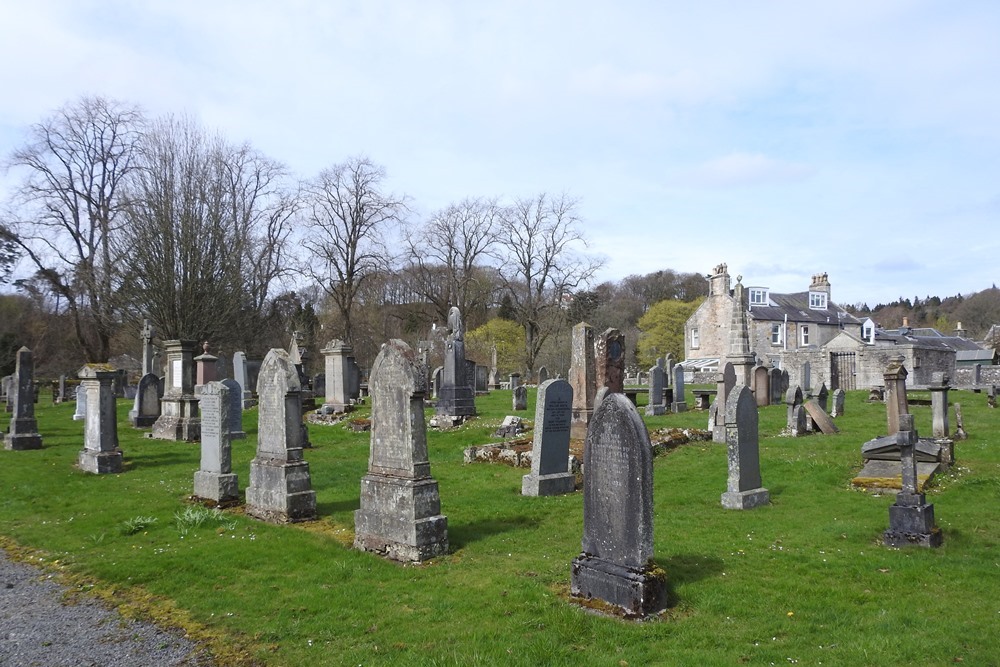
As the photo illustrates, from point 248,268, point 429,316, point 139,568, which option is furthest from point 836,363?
point 139,568

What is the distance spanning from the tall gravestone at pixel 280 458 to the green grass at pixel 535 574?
32cm

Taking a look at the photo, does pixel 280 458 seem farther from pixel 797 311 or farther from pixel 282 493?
pixel 797 311

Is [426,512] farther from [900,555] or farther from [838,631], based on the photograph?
[900,555]

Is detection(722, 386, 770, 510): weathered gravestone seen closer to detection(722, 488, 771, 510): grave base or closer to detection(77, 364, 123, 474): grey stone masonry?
detection(722, 488, 771, 510): grave base

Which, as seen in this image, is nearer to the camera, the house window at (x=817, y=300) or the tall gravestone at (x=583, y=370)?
the tall gravestone at (x=583, y=370)

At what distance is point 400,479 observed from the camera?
297 inches

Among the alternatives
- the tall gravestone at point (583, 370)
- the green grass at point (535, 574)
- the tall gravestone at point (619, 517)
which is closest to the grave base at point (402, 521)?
the green grass at point (535, 574)

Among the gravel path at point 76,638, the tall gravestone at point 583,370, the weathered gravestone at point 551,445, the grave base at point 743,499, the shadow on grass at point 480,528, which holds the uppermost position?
the tall gravestone at point 583,370

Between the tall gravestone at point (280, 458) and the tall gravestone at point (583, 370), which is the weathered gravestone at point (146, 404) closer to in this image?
the tall gravestone at point (280, 458)

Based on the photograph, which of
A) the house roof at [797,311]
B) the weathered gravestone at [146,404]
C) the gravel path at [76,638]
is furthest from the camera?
the house roof at [797,311]

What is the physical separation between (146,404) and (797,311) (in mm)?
45065

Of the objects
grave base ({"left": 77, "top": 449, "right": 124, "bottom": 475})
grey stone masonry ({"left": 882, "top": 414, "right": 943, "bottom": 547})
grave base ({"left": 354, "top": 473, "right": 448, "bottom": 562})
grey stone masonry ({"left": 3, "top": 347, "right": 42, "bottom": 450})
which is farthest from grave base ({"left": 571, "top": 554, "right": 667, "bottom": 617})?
grey stone masonry ({"left": 3, "top": 347, "right": 42, "bottom": 450})

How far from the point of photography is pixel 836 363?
3316 cm

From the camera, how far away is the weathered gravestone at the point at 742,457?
945cm
